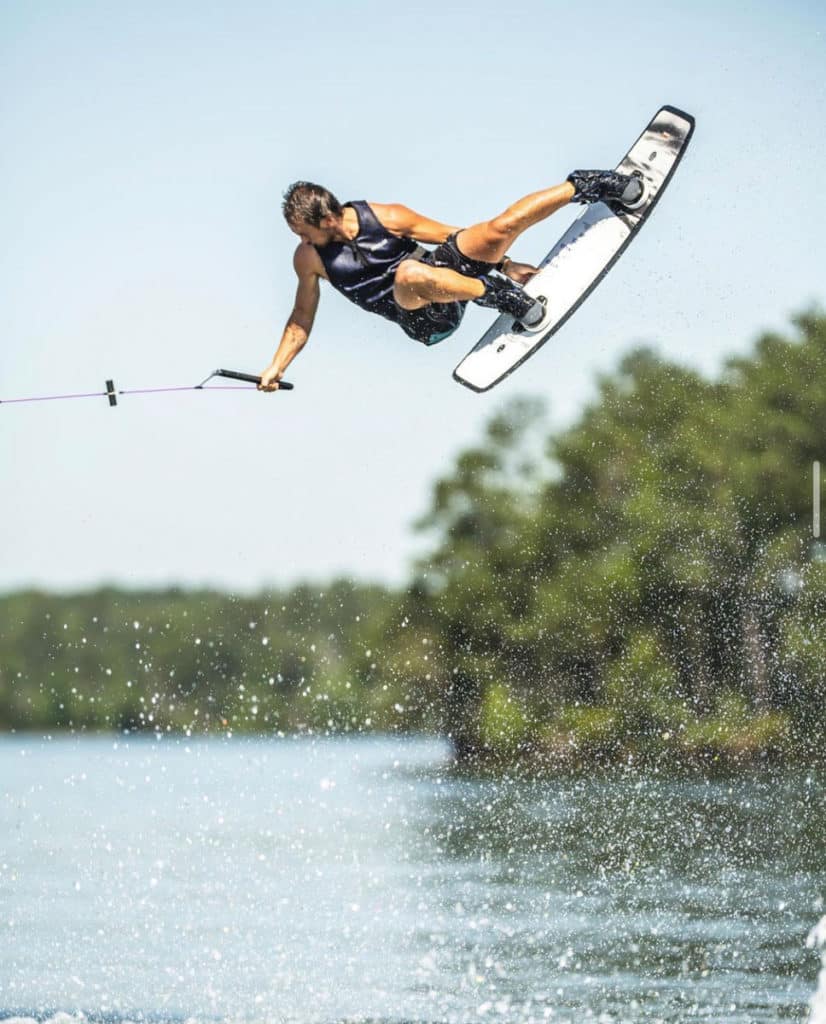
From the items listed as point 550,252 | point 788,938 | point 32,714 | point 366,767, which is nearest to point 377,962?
point 788,938

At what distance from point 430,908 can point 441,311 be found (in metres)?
5.92

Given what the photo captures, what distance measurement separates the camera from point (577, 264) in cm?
953

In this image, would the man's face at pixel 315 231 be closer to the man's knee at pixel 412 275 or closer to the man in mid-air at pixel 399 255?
the man in mid-air at pixel 399 255

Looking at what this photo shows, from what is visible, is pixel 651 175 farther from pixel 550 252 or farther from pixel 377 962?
pixel 377 962

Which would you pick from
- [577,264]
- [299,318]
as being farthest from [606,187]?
[299,318]

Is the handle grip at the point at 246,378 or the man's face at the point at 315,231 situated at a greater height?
the man's face at the point at 315,231

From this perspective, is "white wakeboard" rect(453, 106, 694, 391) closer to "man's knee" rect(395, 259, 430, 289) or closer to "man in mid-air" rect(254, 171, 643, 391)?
"man in mid-air" rect(254, 171, 643, 391)

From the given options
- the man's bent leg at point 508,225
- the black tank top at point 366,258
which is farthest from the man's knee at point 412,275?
the man's bent leg at point 508,225

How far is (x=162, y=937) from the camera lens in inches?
479

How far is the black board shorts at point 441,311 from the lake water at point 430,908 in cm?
395

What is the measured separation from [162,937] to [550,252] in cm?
611

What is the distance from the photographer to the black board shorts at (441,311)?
905cm

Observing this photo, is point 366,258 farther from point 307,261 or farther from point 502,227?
point 502,227

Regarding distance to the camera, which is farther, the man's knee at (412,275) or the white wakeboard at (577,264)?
the white wakeboard at (577,264)
